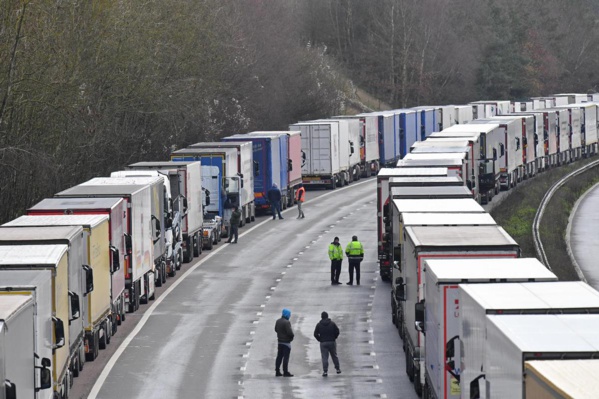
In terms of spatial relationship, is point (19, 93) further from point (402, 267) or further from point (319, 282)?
point (402, 267)

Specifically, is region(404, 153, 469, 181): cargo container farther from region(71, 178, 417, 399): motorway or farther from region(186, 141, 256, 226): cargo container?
region(186, 141, 256, 226): cargo container

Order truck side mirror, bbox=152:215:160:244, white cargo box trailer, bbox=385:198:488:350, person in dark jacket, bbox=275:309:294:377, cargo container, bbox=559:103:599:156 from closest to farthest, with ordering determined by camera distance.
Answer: person in dark jacket, bbox=275:309:294:377
white cargo box trailer, bbox=385:198:488:350
truck side mirror, bbox=152:215:160:244
cargo container, bbox=559:103:599:156

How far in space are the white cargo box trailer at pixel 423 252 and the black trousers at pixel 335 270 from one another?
10167 mm

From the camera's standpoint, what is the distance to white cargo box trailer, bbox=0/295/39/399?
14.2 m

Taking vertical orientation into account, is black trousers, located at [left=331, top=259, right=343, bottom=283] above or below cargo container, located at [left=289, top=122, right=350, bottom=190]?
below

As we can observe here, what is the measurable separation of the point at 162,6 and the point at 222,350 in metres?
33.8

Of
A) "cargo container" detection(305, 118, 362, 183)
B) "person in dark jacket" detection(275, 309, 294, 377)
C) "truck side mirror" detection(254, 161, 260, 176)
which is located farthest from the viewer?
"cargo container" detection(305, 118, 362, 183)

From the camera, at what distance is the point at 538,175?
69.3 metres

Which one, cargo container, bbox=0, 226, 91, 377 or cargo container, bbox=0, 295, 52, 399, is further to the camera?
cargo container, bbox=0, 226, 91, 377

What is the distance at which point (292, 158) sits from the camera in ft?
181

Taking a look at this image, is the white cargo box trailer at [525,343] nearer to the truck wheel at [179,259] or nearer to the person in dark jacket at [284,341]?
the person in dark jacket at [284,341]

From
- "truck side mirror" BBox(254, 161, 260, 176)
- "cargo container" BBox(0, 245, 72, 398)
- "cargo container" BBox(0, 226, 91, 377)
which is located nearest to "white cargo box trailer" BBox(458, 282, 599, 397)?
"cargo container" BBox(0, 245, 72, 398)

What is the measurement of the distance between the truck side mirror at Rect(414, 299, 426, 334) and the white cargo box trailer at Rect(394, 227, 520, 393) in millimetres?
205

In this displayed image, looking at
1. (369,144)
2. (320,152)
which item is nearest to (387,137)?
(369,144)
